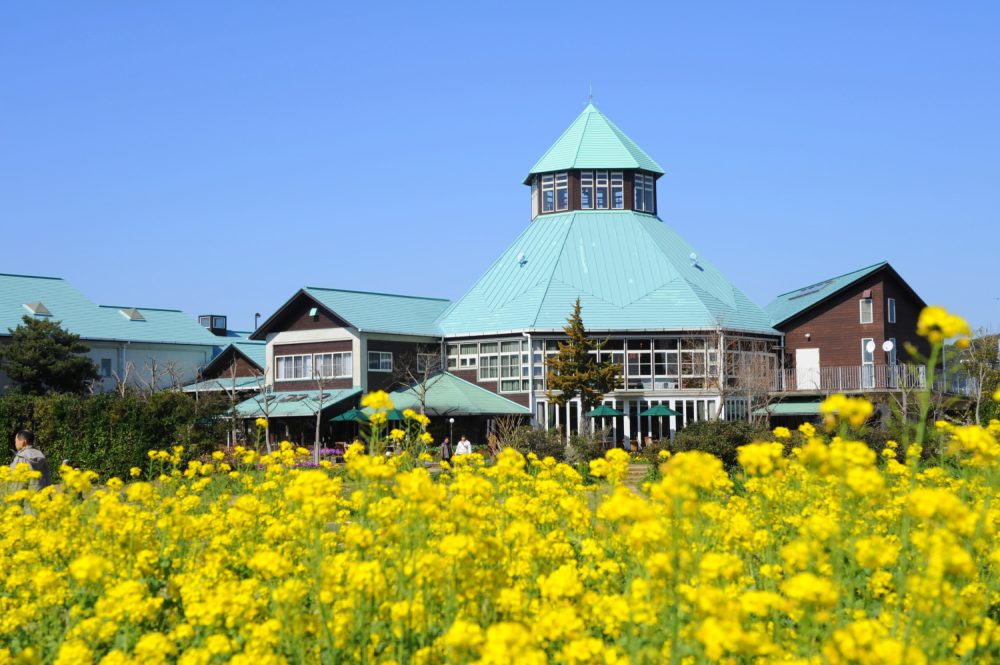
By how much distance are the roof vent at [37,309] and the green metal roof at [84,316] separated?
7.8 inches

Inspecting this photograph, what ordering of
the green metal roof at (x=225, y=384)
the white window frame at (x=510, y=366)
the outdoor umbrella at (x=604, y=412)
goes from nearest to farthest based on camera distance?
the outdoor umbrella at (x=604, y=412), the white window frame at (x=510, y=366), the green metal roof at (x=225, y=384)

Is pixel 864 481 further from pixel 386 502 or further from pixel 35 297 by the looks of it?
pixel 35 297

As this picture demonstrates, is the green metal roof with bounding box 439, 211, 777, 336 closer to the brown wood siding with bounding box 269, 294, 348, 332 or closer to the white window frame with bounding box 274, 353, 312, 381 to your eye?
the brown wood siding with bounding box 269, 294, 348, 332

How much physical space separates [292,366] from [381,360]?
4137 mm

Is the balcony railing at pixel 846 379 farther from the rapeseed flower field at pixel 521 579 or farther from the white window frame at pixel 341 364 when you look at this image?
the rapeseed flower field at pixel 521 579

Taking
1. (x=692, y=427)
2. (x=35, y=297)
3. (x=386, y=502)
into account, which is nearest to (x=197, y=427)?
(x=692, y=427)

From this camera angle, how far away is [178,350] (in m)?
58.5

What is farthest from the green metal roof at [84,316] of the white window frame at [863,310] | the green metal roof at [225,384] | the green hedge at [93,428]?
the white window frame at [863,310]

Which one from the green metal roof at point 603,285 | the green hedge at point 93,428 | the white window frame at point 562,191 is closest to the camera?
the green hedge at point 93,428

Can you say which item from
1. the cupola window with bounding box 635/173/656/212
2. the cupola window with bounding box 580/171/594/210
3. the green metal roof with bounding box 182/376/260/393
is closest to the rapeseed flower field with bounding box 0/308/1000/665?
the green metal roof with bounding box 182/376/260/393

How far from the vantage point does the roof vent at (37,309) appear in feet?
174

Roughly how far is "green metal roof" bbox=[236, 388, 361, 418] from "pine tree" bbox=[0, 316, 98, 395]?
7250 millimetres

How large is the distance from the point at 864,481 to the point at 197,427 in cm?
2520

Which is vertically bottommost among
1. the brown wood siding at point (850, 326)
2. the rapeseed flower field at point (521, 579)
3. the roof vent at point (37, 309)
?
the rapeseed flower field at point (521, 579)
